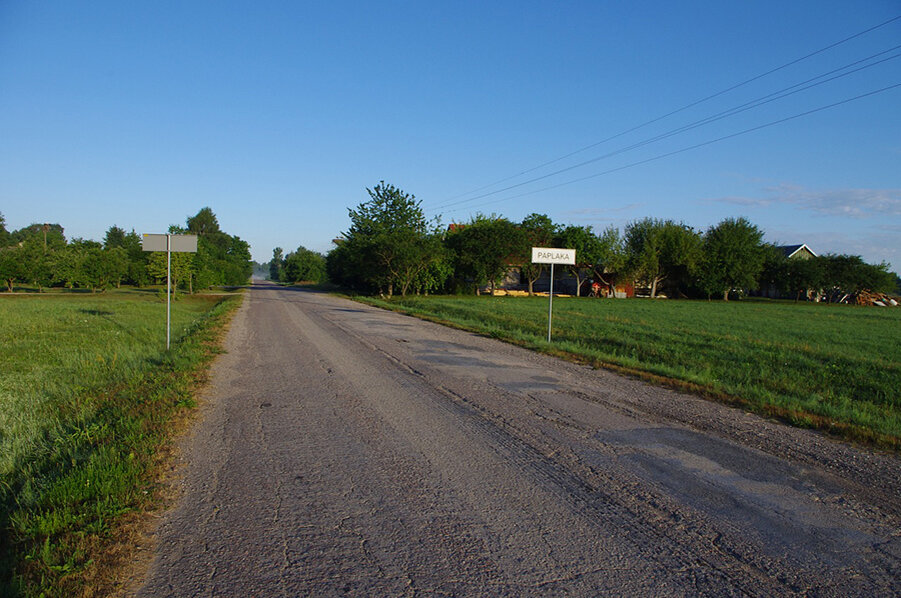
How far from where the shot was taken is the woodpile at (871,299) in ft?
209

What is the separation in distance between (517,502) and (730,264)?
68.4 m

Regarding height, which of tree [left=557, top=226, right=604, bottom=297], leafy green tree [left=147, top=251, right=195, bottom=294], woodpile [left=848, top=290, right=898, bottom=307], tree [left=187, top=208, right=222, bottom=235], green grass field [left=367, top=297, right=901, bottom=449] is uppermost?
tree [left=187, top=208, right=222, bottom=235]

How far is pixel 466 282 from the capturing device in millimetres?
63719

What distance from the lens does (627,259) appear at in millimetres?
66375

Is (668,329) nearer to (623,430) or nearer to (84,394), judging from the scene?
(623,430)

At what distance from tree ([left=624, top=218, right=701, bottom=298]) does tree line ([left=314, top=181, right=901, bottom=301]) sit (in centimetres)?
12

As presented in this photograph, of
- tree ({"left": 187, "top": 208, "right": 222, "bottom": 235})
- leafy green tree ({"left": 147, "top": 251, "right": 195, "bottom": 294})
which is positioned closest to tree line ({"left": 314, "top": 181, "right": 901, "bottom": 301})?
leafy green tree ({"left": 147, "top": 251, "right": 195, "bottom": 294})

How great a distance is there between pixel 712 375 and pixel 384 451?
8418 millimetres

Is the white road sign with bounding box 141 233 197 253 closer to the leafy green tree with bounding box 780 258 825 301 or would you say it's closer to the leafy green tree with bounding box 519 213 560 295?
the leafy green tree with bounding box 519 213 560 295

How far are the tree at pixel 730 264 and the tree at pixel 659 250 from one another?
65.3 inches

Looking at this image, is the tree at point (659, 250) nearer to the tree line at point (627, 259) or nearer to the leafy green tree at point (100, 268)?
the tree line at point (627, 259)

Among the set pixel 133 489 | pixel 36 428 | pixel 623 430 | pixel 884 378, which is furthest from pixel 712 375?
pixel 36 428

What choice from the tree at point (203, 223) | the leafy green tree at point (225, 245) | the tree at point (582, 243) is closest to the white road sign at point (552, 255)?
the tree at point (582, 243)

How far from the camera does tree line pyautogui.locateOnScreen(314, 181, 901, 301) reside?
5844cm
